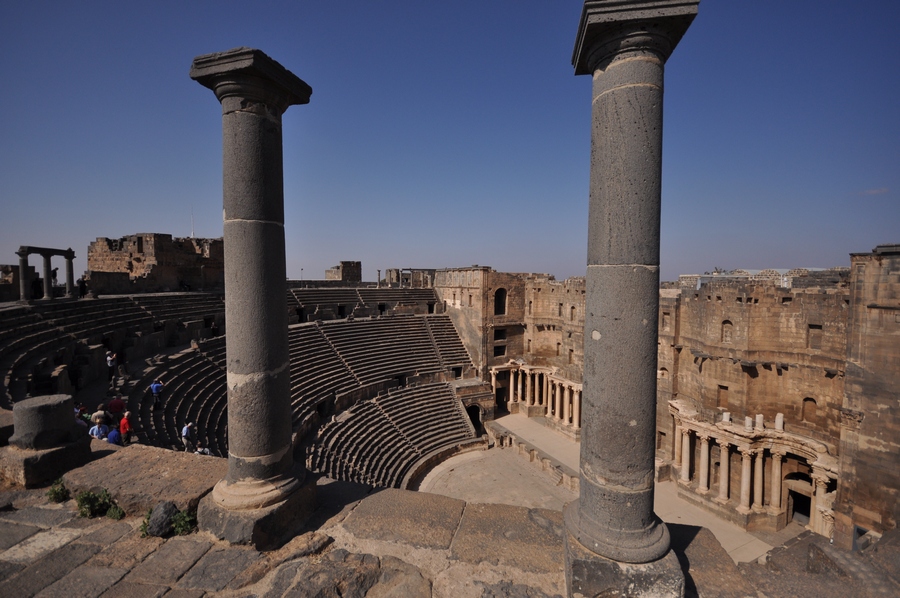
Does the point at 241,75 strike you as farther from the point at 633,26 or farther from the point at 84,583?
the point at 84,583

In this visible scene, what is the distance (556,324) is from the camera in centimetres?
2381

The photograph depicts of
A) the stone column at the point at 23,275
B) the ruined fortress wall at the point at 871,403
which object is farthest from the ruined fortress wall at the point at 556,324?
the stone column at the point at 23,275

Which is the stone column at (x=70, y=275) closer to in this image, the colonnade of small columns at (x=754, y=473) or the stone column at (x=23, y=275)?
the stone column at (x=23, y=275)

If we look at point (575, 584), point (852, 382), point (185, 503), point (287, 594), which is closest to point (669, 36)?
point (575, 584)

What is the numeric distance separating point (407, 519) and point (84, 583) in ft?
8.45

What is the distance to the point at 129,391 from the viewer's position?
11086 mm

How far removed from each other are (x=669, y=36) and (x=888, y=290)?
1161 cm

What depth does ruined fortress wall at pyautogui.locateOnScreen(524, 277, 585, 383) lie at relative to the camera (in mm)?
21672

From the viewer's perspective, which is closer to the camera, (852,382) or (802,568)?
(802,568)

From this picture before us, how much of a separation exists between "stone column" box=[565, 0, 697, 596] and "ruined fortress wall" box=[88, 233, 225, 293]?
23.6 meters

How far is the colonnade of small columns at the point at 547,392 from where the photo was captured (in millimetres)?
20936

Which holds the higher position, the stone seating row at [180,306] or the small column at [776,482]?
the stone seating row at [180,306]

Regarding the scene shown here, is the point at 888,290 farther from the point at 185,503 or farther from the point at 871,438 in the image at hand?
the point at 185,503

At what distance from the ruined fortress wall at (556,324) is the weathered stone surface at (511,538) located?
58.6 feet
